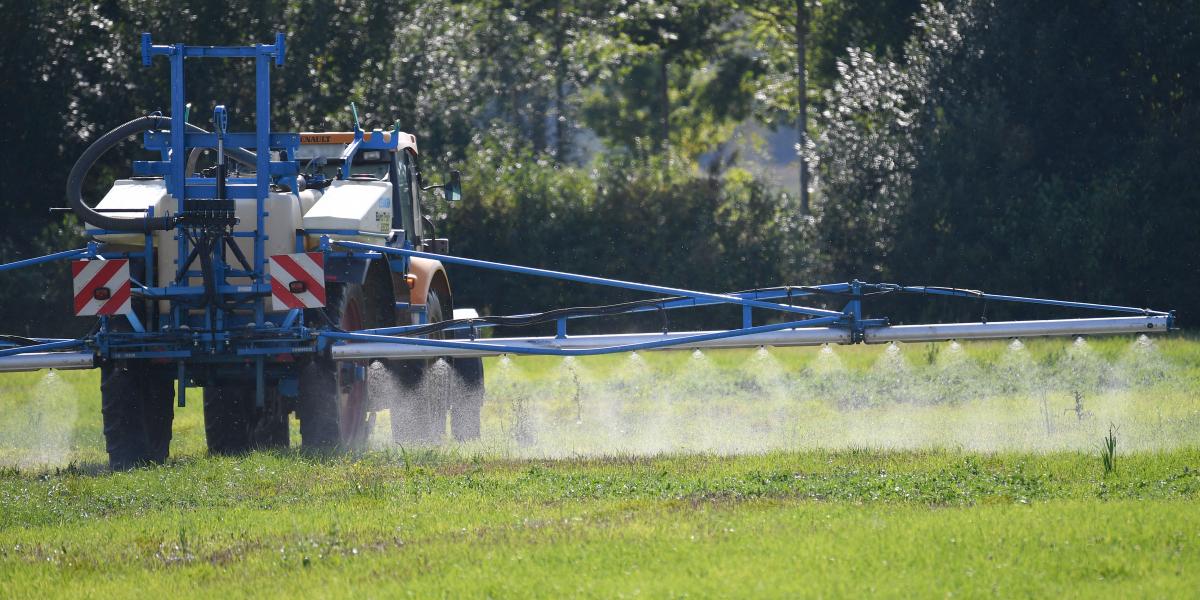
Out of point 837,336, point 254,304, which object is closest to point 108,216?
point 254,304

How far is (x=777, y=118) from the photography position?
55594 millimetres

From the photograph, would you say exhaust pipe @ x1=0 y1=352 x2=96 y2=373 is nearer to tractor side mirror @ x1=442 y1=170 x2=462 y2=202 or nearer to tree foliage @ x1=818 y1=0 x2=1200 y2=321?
tractor side mirror @ x1=442 y1=170 x2=462 y2=202

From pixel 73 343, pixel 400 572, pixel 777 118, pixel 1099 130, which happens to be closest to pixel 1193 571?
pixel 400 572

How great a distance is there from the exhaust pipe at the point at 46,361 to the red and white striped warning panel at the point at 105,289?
0.37 metres

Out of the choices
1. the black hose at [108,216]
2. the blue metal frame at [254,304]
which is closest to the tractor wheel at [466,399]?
the blue metal frame at [254,304]

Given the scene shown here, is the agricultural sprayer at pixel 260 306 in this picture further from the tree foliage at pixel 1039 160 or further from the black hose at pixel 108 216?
the tree foliage at pixel 1039 160

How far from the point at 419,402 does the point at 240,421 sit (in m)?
1.83

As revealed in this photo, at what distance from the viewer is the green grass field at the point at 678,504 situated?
8.52 m

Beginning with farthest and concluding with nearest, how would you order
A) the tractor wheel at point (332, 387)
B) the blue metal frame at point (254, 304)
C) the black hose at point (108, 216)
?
the tractor wheel at point (332, 387) → the black hose at point (108, 216) → the blue metal frame at point (254, 304)

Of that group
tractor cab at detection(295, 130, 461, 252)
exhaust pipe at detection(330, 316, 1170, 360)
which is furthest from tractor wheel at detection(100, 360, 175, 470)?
tractor cab at detection(295, 130, 461, 252)

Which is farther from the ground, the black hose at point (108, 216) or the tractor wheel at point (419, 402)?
the black hose at point (108, 216)

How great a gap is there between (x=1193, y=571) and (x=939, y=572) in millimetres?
1295

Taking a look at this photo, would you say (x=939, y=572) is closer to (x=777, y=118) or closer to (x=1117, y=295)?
(x=1117, y=295)

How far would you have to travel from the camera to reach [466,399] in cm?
1697
